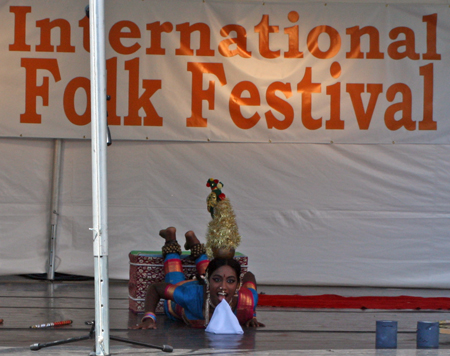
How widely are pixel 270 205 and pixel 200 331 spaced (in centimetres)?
256

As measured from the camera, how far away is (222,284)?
345cm

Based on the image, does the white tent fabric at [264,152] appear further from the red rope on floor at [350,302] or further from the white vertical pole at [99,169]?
the white vertical pole at [99,169]

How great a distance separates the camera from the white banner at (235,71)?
5.77 m

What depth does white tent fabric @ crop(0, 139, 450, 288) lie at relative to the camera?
5.82 meters

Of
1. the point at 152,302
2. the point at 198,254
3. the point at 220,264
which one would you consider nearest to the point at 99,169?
the point at 220,264

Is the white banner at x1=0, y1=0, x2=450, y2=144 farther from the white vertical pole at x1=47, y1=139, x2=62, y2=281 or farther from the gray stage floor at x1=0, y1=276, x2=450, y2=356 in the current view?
the gray stage floor at x1=0, y1=276, x2=450, y2=356

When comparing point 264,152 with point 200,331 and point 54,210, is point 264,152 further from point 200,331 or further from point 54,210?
point 200,331

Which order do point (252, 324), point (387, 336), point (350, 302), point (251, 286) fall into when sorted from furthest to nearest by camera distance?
point (350, 302) → point (251, 286) → point (252, 324) → point (387, 336)

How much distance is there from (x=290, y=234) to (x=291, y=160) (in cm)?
65

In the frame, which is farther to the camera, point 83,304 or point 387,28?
point 387,28

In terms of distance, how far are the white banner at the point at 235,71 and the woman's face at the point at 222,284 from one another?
2.48 m

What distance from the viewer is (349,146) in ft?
19.2

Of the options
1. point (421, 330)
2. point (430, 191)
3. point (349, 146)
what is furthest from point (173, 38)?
point (421, 330)

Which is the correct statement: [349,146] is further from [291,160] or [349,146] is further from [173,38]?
[173,38]
